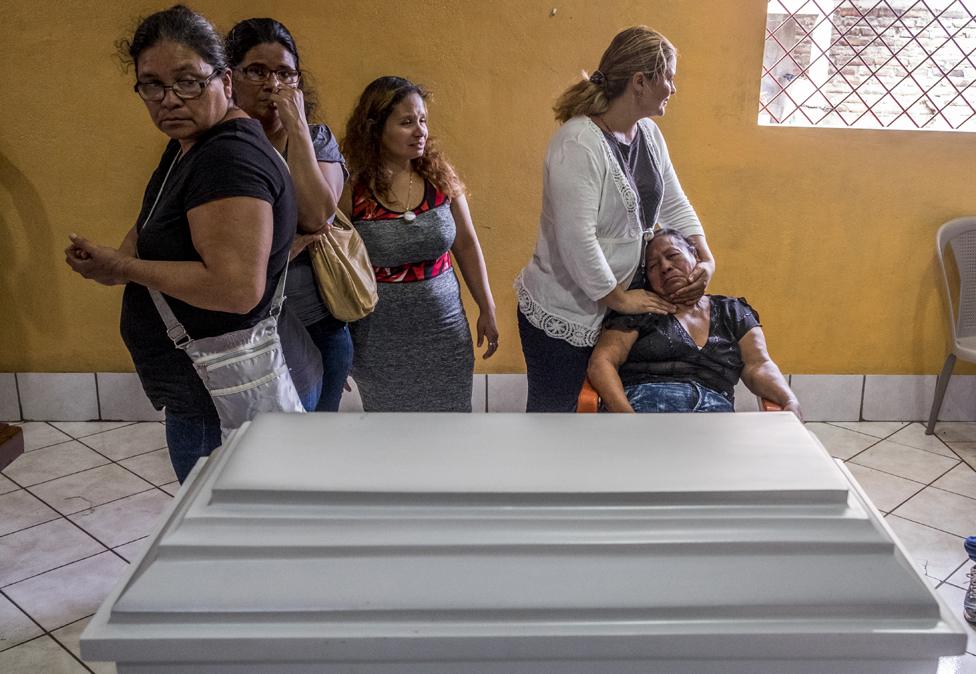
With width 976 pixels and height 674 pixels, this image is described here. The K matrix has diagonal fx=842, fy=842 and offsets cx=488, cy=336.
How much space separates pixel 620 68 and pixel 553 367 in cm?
71

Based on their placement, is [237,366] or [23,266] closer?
[237,366]

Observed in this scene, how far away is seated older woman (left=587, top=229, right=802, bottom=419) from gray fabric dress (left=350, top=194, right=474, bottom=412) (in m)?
0.47

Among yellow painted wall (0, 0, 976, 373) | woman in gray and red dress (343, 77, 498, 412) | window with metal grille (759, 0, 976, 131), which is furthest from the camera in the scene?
window with metal grille (759, 0, 976, 131)

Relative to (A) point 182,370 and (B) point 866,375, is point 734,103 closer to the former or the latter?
(B) point 866,375

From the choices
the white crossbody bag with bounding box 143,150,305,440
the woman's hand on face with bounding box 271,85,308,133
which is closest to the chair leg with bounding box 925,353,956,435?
the woman's hand on face with bounding box 271,85,308,133

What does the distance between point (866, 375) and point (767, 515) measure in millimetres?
3104

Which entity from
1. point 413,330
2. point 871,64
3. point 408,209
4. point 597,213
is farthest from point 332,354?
point 871,64

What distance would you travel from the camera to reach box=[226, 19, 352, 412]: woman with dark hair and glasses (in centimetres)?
165

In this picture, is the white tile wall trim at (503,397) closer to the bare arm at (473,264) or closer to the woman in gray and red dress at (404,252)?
the bare arm at (473,264)

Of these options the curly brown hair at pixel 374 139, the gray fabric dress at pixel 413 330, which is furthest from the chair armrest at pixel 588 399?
the curly brown hair at pixel 374 139

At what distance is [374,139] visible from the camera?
7.17 ft

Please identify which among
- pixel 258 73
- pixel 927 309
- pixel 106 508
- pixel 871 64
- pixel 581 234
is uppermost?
pixel 871 64

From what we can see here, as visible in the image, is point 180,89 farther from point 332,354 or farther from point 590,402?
point 590,402

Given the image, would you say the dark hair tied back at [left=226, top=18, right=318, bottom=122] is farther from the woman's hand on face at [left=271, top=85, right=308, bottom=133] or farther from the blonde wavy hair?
the blonde wavy hair
